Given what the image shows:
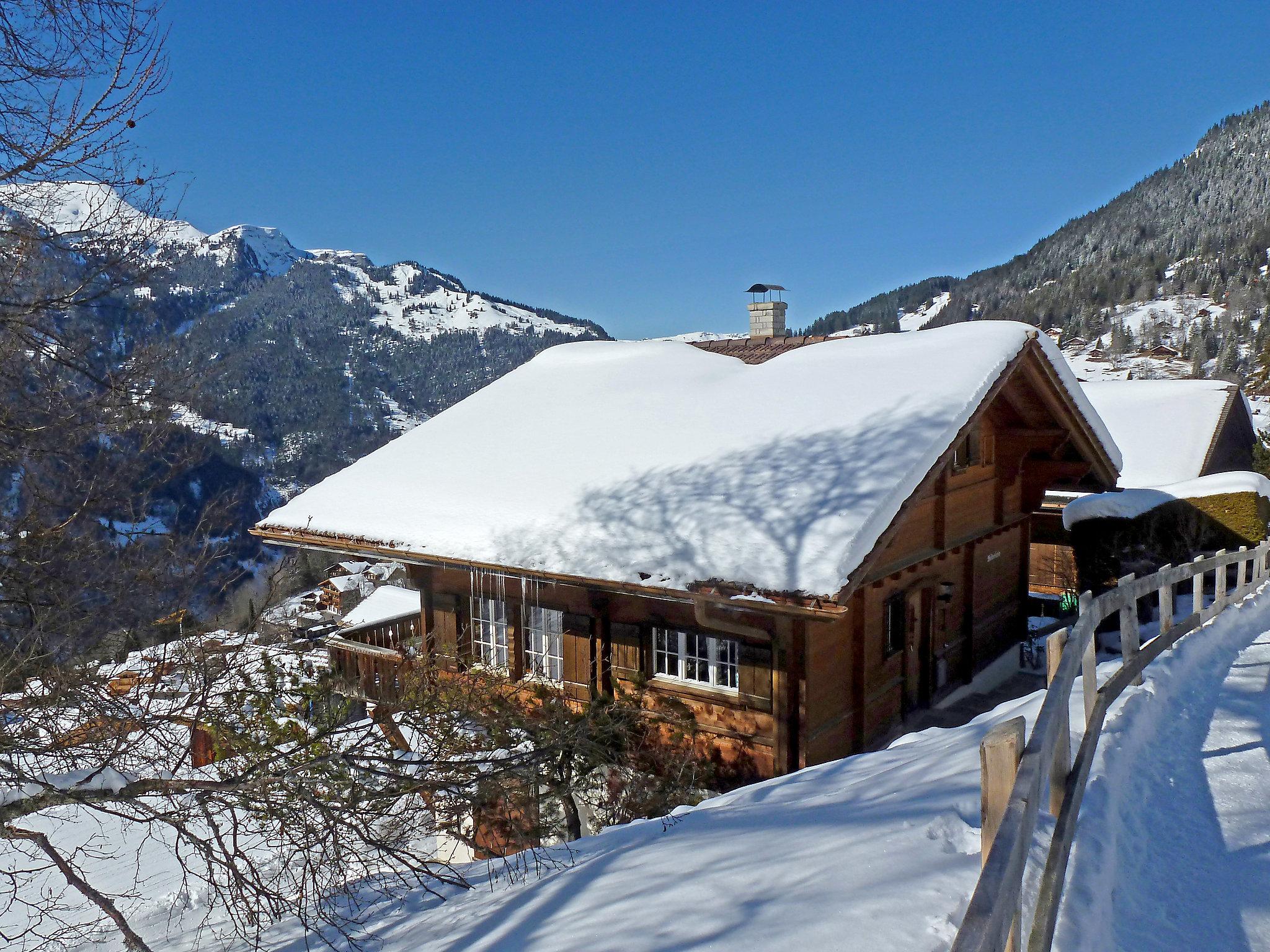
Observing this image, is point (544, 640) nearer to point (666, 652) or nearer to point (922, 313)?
point (666, 652)

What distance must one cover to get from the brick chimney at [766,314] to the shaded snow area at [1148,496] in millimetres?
7300

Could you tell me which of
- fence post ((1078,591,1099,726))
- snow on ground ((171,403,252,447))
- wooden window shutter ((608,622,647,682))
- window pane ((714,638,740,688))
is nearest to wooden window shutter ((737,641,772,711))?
window pane ((714,638,740,688))

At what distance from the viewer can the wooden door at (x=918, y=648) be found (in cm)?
1046

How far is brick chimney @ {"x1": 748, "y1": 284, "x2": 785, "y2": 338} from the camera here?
18547 mm

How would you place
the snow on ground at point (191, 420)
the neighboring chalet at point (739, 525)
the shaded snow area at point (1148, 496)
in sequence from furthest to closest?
1. the shaded snow area at point (1148, 496)
2. the neighboring chalet at point (739, 525)
3. the snow on ground at point (191, 420)

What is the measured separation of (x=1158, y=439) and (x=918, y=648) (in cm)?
1981

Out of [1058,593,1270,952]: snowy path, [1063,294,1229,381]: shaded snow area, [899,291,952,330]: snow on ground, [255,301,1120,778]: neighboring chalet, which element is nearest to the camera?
[1058,593,1270,952]: snowy path

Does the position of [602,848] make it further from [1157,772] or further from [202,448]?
[202,448]

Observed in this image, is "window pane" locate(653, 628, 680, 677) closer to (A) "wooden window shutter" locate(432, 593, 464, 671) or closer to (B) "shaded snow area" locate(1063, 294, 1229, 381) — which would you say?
(A) "wooden window shutter" locate(432, 593, 464, 671)

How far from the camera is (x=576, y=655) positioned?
9.66 meters

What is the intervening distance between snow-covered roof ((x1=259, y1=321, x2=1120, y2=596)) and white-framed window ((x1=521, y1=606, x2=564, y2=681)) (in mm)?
1538

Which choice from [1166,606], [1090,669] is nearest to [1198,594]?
[1166,606]

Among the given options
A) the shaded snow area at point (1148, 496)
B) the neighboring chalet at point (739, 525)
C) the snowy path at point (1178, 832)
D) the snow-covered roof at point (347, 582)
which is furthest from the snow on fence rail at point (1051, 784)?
the snow-covered roof at point (347, 582)

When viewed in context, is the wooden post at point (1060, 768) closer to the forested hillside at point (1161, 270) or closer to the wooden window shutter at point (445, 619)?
the wooden window shutter at point (445, 619)
